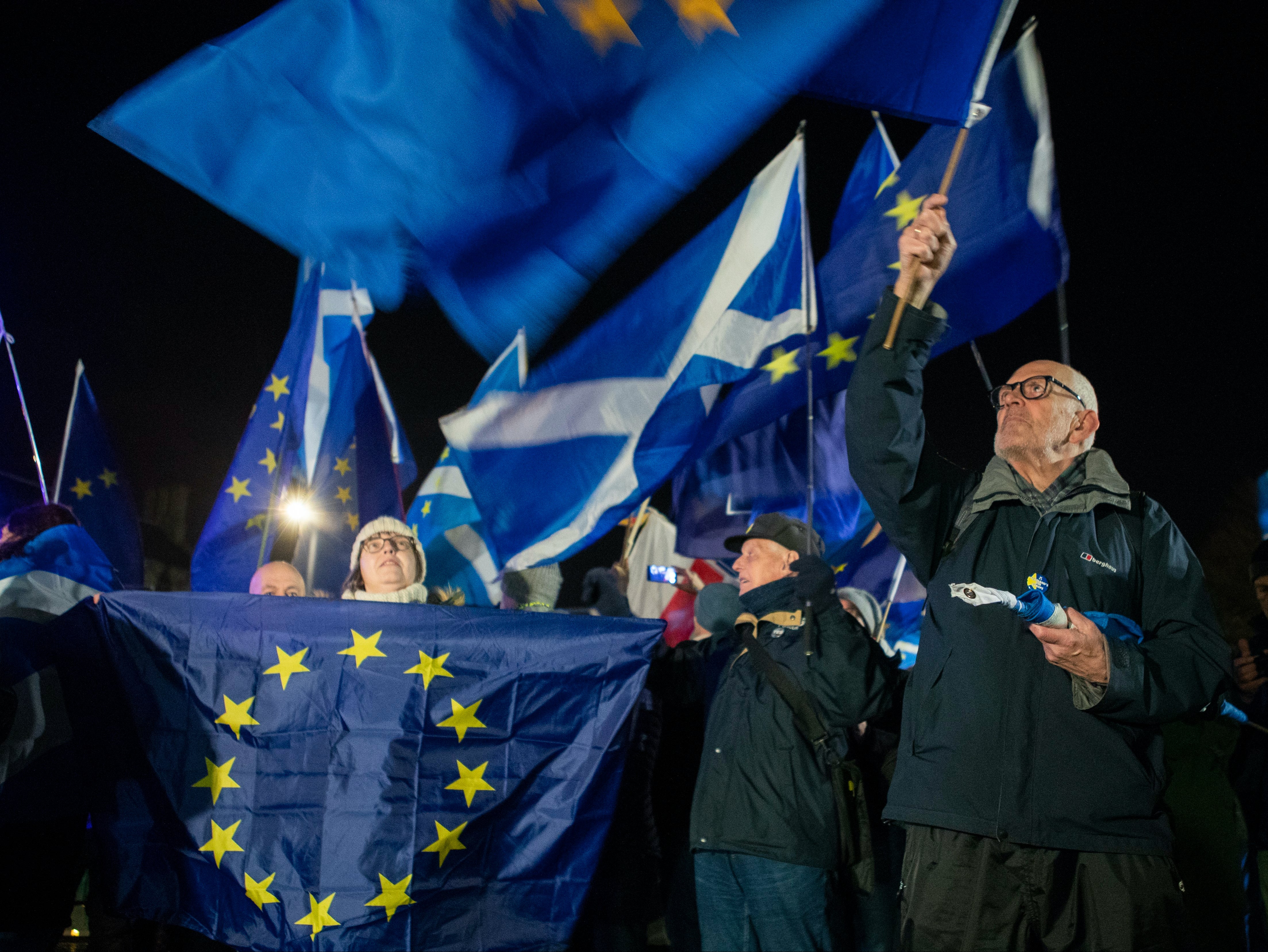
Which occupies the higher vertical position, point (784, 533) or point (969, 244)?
point (969, 244)

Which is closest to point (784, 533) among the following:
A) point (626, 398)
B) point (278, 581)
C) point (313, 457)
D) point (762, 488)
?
point (626, 398)

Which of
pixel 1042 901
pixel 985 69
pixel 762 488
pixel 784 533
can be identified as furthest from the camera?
pixel 762 488

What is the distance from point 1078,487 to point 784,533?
2172 mm

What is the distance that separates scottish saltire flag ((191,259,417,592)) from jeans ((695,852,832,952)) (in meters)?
4.36

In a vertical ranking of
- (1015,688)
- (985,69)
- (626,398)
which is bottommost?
(1015,688)

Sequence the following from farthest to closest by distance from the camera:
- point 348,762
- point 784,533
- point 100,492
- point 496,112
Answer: point 100,492 < point 784,533 < point 348,762 < point 496,112

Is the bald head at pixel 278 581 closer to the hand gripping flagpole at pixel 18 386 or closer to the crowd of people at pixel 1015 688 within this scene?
the hand gripping flagpole at pixel 18 386

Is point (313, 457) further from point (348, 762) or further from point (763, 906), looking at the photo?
point (763, 906)

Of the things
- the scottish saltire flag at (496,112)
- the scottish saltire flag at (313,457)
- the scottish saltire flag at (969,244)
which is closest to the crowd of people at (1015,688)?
the scottish saltire flag at (496,112)

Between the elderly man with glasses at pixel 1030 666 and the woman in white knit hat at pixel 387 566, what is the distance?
2868 millimetres

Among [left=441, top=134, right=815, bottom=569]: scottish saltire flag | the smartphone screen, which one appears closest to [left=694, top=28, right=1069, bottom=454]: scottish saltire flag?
[left=441, top=134, right=815, bottom=569]: scottish saltire flag

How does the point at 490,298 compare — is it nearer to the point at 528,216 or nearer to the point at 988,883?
the point at 528,216

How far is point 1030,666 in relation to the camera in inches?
105

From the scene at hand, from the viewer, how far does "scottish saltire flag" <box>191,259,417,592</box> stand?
25.5ft
